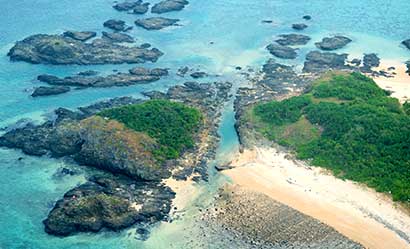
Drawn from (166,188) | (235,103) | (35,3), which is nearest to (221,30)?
(235,103)

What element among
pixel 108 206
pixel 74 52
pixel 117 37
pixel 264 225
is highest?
pixel 108 206

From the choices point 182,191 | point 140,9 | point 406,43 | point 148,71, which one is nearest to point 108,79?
point 148,71

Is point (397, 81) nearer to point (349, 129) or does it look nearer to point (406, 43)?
point (406, 43)

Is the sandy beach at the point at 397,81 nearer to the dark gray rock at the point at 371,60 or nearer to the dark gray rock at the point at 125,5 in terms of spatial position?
the dark gray rock at the point at 371,60

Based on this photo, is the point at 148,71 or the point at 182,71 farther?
the point at 182,71

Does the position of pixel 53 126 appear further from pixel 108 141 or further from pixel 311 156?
pixel 311 156

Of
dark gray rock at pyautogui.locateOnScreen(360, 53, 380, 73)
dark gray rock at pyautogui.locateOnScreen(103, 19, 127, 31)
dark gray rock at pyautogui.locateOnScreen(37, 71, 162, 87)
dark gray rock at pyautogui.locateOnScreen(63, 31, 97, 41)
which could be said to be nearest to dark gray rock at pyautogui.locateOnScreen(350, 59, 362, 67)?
dark gray rock at pyautogui.locateOnScreen(360, 53, 380, 73)
